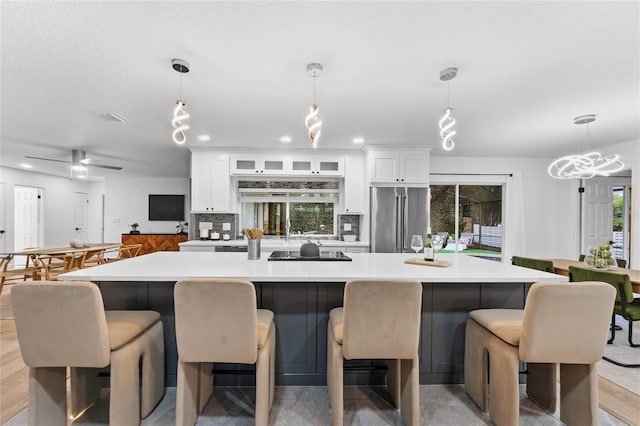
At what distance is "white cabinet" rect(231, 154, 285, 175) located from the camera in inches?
198

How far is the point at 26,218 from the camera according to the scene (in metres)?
7.68

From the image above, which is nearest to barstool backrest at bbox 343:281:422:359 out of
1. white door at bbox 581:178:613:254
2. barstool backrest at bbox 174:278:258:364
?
barstool backrest at bbox 174:278:258:364

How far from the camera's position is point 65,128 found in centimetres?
400

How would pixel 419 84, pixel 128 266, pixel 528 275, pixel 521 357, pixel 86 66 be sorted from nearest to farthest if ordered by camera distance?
pixel 521 357, pixel 528 275, pixel 128 266, pixel 86 66, pixel 419 84

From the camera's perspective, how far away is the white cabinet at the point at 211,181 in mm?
4980

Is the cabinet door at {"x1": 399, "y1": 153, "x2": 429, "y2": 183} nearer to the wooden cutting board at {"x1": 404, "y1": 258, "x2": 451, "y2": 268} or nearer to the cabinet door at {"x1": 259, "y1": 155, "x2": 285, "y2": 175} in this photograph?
the cabinet door at {"x1": 259, "y1": 155, "x2": 285, "y2": 175}

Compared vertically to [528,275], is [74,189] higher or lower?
higher

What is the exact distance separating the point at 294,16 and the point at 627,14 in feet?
6.07

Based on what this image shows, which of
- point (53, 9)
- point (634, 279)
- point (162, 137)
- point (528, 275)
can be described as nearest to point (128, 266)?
point (53, 9)

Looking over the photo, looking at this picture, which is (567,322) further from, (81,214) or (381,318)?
(81,214)

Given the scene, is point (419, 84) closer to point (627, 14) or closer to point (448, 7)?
point (448, 7)

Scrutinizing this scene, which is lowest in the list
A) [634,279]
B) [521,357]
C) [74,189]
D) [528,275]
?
[521,357]

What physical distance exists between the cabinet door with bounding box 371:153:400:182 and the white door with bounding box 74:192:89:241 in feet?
29.1

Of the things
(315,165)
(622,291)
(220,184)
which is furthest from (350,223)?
(622,291)
